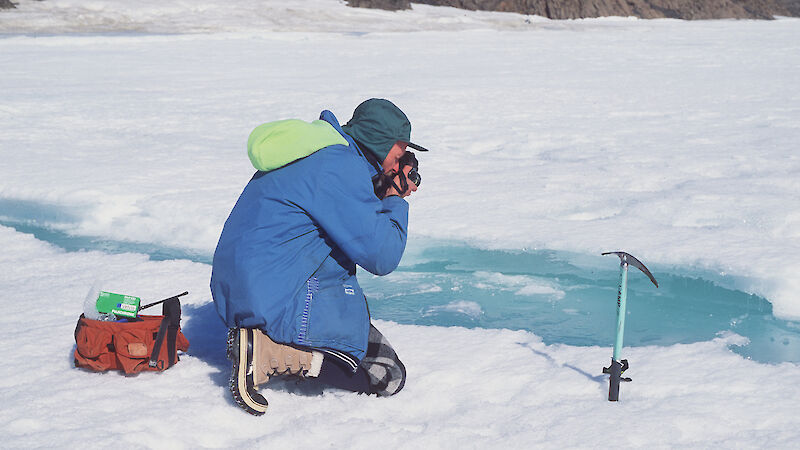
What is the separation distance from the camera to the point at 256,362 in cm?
249

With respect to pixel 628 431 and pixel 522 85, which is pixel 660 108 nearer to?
pixel 522 85

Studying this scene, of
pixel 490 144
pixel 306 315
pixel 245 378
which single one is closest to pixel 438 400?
pixel 306 315

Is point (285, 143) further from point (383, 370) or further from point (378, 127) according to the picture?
point (383, 370)

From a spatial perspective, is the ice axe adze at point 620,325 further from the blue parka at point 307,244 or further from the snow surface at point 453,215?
the blue parka at point 307,244

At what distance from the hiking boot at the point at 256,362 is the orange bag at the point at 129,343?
363mm

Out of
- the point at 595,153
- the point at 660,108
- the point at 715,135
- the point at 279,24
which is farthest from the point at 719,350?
the point at 279,24

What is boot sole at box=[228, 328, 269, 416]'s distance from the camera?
246cm

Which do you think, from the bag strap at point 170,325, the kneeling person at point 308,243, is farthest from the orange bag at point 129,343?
the kneeling person at point 308,243

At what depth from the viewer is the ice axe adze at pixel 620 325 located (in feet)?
7.80

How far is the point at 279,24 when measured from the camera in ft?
89.4

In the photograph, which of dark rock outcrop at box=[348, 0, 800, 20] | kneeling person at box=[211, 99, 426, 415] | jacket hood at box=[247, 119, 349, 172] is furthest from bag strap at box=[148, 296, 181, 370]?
dark rock outcrop at box=[348, 0, 800, 20]

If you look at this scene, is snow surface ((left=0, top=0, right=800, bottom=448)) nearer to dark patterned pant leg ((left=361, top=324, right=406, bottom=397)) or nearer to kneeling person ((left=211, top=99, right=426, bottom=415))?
dark patterned pant leg ((left=361, top=324, right=406, bottom=397))

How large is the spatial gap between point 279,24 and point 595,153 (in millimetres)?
22277

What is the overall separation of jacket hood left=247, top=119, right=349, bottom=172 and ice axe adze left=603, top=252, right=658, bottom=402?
95cm
